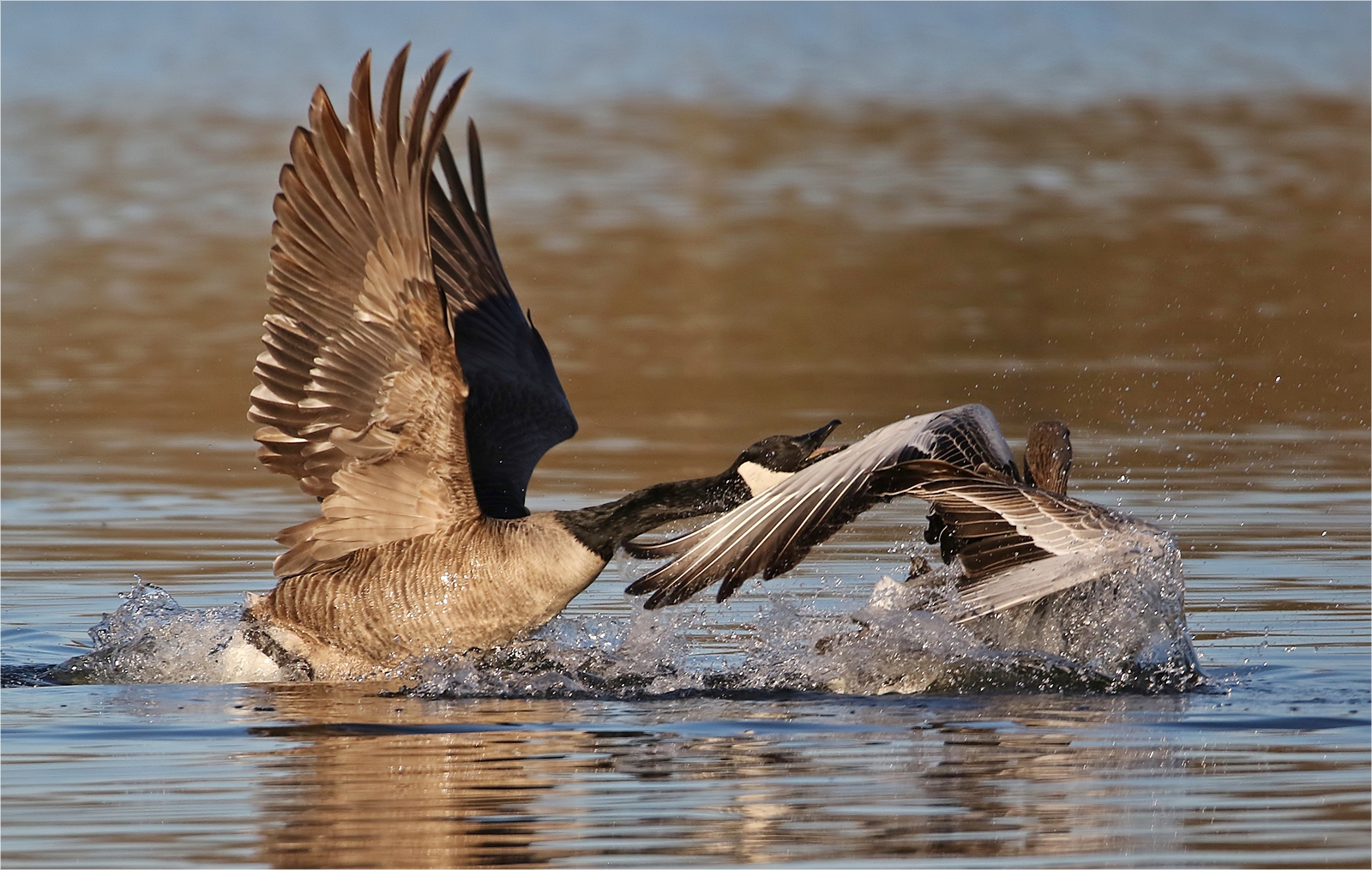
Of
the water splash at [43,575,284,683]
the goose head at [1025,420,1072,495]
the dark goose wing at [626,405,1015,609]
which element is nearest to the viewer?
the dark goose wing at [626,405,1015,609]

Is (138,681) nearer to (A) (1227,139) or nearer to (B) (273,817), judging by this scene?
(B) (273,817)

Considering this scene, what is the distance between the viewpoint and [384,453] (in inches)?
334

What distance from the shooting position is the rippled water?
21.0ft

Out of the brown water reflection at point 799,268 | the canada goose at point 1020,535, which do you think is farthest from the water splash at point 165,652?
the brown water reflection at point 799,268

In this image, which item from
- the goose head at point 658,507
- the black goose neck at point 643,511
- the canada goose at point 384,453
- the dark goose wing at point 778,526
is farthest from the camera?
the black goose neck at point 643,511

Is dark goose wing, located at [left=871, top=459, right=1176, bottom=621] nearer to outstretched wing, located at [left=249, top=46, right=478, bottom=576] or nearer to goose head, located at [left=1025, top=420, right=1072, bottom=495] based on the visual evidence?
goose head, located at [left=1025, top=420, right=1072, bottom=495]

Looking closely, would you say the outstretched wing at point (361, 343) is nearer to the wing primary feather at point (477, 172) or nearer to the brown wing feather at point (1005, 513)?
the wing primary feather at point (477, 172)

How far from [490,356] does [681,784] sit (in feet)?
12.5

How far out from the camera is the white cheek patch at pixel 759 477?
7895 mm

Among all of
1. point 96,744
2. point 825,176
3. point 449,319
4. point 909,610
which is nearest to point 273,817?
point 96,744

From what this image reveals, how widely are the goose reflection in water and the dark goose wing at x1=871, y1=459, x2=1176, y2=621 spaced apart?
0.46m

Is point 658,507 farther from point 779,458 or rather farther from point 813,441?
point 813,441

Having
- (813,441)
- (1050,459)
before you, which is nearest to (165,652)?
(813,441)

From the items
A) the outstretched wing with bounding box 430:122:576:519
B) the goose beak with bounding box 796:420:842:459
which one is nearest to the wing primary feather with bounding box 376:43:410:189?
the outstretched wing with bounding box 430:122:576:519
